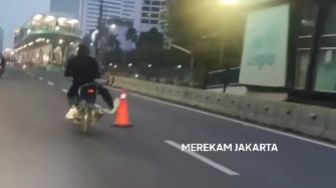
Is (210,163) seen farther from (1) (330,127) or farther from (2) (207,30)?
(2) (207,30)

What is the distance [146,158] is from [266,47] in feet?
74.0

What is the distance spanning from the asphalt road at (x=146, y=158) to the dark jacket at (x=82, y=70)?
1128 mm

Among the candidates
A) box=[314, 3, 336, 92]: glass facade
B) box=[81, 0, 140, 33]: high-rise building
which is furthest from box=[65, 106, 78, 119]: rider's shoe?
box=[81, 0, 140, 33]: high-rise building

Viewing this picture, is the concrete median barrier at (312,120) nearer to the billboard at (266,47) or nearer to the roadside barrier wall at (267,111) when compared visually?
the roadside barrier wall at (267,111)

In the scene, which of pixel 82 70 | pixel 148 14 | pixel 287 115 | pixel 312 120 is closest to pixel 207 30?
pixel 287 115

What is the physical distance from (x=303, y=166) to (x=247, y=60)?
23881 millimetres

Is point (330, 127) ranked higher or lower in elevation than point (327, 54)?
lower

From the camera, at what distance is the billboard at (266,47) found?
31688 mm

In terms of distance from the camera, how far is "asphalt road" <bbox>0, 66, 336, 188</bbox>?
9.30 m

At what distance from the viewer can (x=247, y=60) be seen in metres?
35.2

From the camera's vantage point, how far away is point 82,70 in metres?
14.5

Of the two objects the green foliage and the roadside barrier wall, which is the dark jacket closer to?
the roadside barrier wall

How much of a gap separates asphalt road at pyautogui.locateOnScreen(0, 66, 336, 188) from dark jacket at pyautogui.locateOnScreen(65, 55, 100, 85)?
1.13 metres

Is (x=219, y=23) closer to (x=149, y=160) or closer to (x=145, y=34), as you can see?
(x=149, y=160)
